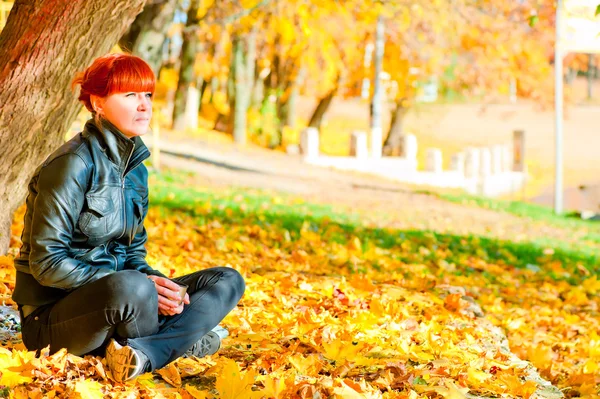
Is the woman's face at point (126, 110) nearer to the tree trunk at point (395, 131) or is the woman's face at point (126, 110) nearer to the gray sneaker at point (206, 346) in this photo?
the gray sneaker at point (206, 346)

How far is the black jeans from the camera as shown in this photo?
3.52 m

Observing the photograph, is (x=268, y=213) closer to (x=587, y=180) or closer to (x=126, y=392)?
(x=126, y=392)

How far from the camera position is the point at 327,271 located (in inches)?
279

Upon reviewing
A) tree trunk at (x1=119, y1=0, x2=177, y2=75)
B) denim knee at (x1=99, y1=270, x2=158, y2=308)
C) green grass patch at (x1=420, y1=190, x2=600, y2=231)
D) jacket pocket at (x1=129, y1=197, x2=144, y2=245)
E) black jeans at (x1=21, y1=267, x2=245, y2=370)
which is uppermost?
tree trunk at (x1=119, y1=0, x2=177, y2=75)

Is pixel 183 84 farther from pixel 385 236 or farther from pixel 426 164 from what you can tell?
pixel 385 236

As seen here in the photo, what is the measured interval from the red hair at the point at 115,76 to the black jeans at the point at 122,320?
705 mm

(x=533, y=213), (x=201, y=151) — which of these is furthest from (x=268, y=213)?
(x=201, y=151)

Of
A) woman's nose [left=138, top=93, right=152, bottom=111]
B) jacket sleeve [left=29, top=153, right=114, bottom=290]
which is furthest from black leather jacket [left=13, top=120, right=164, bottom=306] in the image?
woman's nose [left=138, top=93, right=152, bottom=111]

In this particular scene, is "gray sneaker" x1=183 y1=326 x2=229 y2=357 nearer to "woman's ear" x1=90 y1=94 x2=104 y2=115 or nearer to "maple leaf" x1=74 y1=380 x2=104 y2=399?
"maple leaf" x1=74 y1=380 x2=104 y2=399

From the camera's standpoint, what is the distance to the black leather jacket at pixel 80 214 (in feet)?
11.6

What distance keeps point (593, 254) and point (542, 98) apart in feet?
62.9

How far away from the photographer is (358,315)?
16.9 ft

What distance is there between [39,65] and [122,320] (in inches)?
87.6

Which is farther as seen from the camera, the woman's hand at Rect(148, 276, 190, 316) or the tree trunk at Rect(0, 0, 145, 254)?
the tree trunk at Rect(0, 0, 145, 254)
